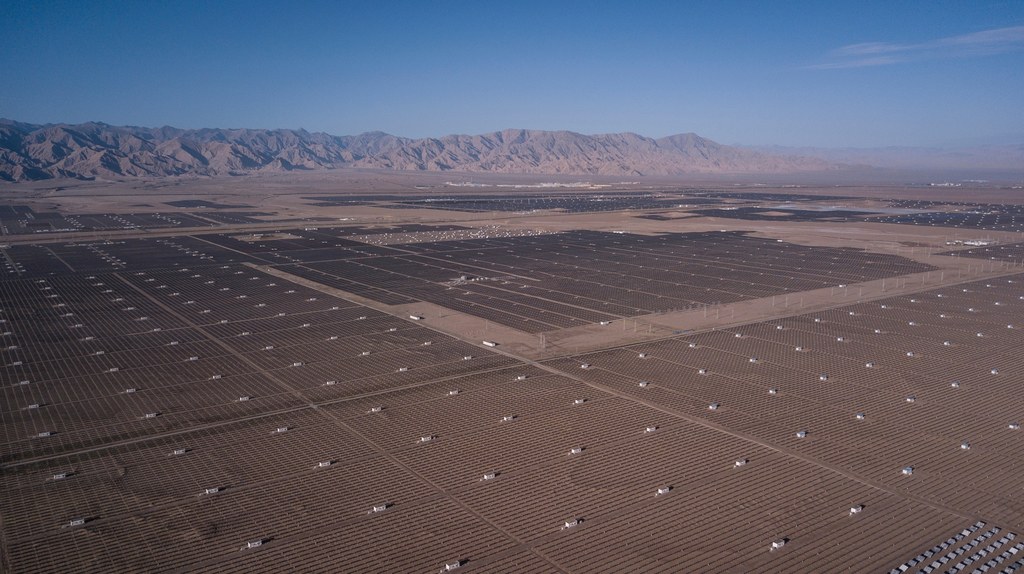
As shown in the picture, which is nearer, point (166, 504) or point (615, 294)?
point (166, 504)

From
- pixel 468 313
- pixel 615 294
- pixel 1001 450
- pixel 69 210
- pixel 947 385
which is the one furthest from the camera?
pixel 69 210

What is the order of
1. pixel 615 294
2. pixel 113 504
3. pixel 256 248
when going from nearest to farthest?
pixel 113 504 < pixel 615 294 < pixel 256 248

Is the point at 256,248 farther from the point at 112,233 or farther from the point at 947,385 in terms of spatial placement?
the point at 947,385

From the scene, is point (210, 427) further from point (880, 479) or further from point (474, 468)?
point (880, 479)

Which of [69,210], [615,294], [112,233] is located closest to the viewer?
[615,294]

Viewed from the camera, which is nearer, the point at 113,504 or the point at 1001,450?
the point at 113,504

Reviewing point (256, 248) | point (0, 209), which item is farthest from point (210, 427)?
point (0, 209)

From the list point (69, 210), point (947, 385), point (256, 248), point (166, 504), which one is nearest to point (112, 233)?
point (256, 248)
